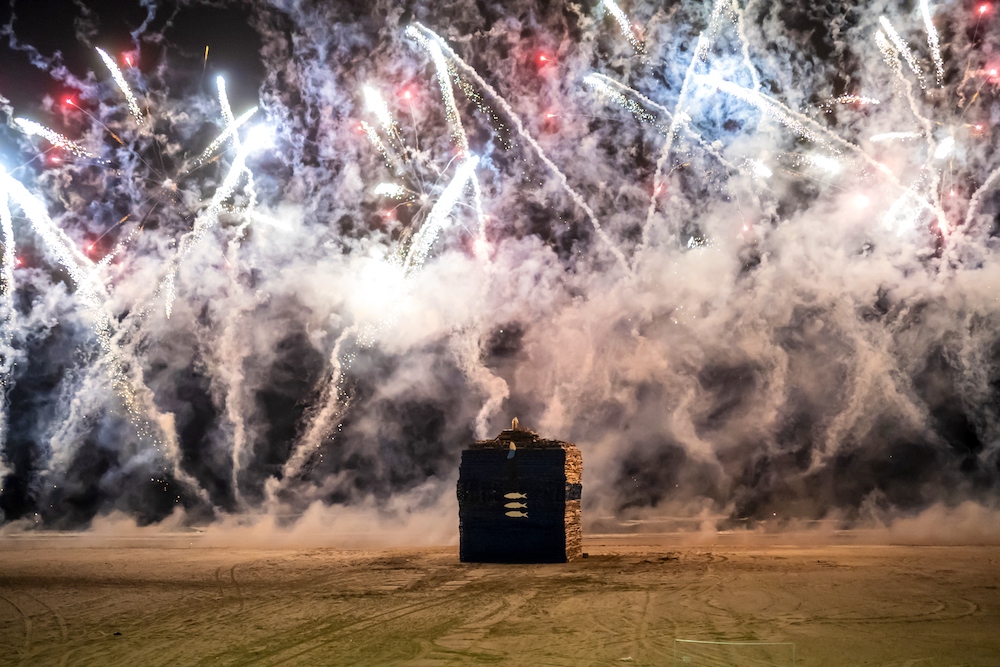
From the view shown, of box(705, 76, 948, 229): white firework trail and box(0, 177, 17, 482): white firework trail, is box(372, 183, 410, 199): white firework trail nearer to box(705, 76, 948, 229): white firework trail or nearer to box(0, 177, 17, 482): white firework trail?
box(705, 76, 948, 229): white firework trail

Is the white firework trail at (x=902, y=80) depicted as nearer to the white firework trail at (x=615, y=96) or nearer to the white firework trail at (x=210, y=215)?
the white firework trail at (x=615, y=96)

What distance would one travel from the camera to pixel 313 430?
69.2 ft

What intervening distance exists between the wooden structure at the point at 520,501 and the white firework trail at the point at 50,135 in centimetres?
1130

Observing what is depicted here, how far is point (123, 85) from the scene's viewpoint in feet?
57.3

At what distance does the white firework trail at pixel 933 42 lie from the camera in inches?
619

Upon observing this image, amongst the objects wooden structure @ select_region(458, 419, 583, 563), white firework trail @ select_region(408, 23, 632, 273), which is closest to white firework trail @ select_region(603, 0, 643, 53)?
white firework trail @ select_region(408, 23, 632, 273)

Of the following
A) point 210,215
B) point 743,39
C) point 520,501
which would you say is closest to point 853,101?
point 743,39

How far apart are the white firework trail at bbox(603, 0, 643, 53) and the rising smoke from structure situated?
6 centimetres

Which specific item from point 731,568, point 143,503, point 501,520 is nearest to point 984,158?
point 731,568

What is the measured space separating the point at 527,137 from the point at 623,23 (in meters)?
2.94

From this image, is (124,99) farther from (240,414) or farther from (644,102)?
(644,102)

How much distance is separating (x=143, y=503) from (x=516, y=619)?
614 inches

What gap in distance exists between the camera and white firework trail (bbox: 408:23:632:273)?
1684cm

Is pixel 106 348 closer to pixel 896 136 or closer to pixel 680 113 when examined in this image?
pixel 680 113
